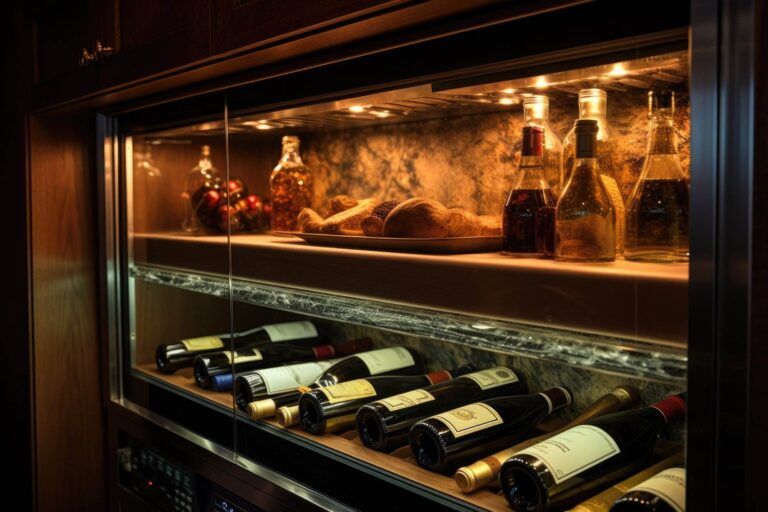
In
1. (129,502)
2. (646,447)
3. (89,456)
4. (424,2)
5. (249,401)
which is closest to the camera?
(424,2)

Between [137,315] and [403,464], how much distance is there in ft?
2.96

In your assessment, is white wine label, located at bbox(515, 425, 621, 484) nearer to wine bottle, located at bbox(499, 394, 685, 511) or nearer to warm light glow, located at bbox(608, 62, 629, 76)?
wine bottle, located at bbox(499, 394, 685, 511)

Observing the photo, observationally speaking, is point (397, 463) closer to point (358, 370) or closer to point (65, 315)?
point (358, 370)

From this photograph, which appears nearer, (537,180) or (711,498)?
(711,498)

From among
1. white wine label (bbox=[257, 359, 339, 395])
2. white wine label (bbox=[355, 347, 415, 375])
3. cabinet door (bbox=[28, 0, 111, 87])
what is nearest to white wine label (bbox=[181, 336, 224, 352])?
white wine label (bbox=[257, 359, 339, 395])

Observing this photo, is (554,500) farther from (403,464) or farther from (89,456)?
(89,456)

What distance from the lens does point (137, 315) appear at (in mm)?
1642

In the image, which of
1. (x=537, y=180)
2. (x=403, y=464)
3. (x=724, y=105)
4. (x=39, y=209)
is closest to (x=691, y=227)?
(x=724, y=105)

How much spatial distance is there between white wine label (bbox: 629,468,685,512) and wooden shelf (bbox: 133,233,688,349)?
0.16 m

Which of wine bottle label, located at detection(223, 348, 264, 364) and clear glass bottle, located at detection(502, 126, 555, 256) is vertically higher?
clear glass bottle, located at detection(502, 126, 555, 256)

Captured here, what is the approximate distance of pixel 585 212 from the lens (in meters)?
0.82

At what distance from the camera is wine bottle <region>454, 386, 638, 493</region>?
34.4 inches

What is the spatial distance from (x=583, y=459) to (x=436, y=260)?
30 cm

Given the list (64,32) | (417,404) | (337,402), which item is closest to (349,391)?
(337,402)
